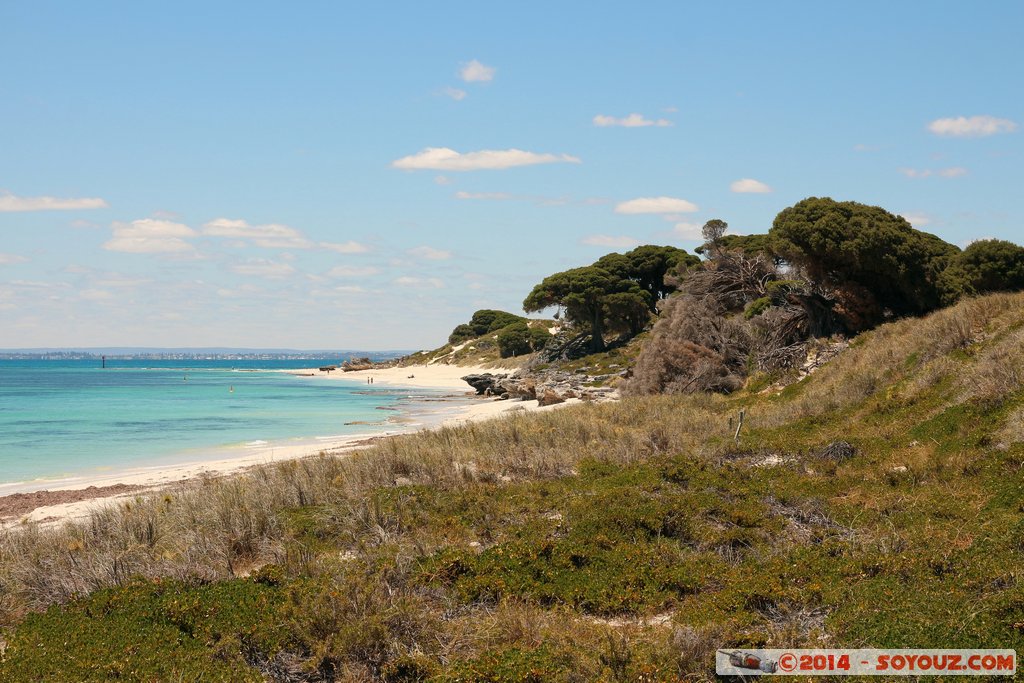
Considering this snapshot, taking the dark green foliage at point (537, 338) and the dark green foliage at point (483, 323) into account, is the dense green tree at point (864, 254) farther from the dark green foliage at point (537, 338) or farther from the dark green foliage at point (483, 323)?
the dark green foliage at point (483, 323)

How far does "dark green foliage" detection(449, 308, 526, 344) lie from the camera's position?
118 metres

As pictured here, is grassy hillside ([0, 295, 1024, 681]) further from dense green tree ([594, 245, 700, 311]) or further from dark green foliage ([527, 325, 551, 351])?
dark green foliage ([527, 325, 551, 351])

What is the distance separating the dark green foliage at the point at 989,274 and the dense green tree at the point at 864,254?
547 mm

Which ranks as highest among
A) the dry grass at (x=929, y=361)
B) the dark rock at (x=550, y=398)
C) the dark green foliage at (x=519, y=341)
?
the dark green foliage at (x=519, y=341)

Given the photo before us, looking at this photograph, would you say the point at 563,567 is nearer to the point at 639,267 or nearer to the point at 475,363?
the point at 639,267

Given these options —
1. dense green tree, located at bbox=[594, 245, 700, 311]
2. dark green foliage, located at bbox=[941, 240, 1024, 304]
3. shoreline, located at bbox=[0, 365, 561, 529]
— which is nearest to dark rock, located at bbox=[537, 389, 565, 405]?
shoreline, located at bbox=[0, 365, 561, 529]

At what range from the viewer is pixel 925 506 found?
10594 mm

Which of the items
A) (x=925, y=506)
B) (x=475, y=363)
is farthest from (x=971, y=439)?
(x=475, y=363)

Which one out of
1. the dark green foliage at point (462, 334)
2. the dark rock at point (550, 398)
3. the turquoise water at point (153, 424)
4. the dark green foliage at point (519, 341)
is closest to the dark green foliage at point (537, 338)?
the dark green foliage at point (519, 341)

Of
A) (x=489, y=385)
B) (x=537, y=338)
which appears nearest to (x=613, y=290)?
(x=489, y=385)

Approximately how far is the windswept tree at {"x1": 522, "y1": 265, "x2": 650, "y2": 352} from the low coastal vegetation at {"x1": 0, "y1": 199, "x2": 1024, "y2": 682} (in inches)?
1557

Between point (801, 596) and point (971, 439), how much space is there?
24.6 feet

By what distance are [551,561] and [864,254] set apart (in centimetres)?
2209

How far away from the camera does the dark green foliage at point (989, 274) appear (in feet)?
88.9
